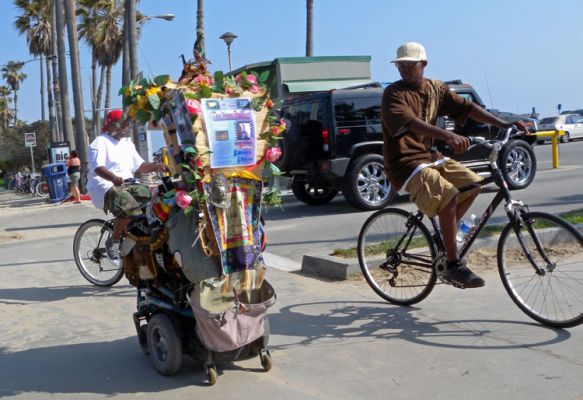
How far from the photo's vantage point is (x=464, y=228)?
17.1ft

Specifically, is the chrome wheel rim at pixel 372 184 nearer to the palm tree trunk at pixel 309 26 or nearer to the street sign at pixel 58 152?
the palm tree trunk at pixel 309 26

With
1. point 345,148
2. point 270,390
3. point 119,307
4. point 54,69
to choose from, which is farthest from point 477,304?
point 54,69

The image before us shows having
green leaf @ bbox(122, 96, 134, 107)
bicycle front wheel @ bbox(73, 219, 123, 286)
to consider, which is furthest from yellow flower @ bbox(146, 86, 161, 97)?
bicycle front wheel @ bbox(73, 219, 123, 286)

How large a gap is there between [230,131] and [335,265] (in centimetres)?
286

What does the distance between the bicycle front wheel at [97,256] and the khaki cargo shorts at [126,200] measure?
2.62 feet

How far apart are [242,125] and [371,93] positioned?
7941 millimetres

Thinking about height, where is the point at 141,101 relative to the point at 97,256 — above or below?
above

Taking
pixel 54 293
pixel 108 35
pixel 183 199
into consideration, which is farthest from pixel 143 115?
pixel 108 35

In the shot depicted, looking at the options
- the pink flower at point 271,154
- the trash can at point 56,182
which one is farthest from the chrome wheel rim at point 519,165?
the trash can at point 56,182

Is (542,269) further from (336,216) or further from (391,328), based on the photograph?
(336,216)

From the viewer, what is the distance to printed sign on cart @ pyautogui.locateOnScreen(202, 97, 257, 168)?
425cm

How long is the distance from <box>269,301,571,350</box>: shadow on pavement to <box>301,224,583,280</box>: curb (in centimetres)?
84

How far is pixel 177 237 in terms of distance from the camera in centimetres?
430

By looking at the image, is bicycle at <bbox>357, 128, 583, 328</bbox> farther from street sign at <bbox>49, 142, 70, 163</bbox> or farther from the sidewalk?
street sign at <bbox>49, 142, 70, 163</bbox>
